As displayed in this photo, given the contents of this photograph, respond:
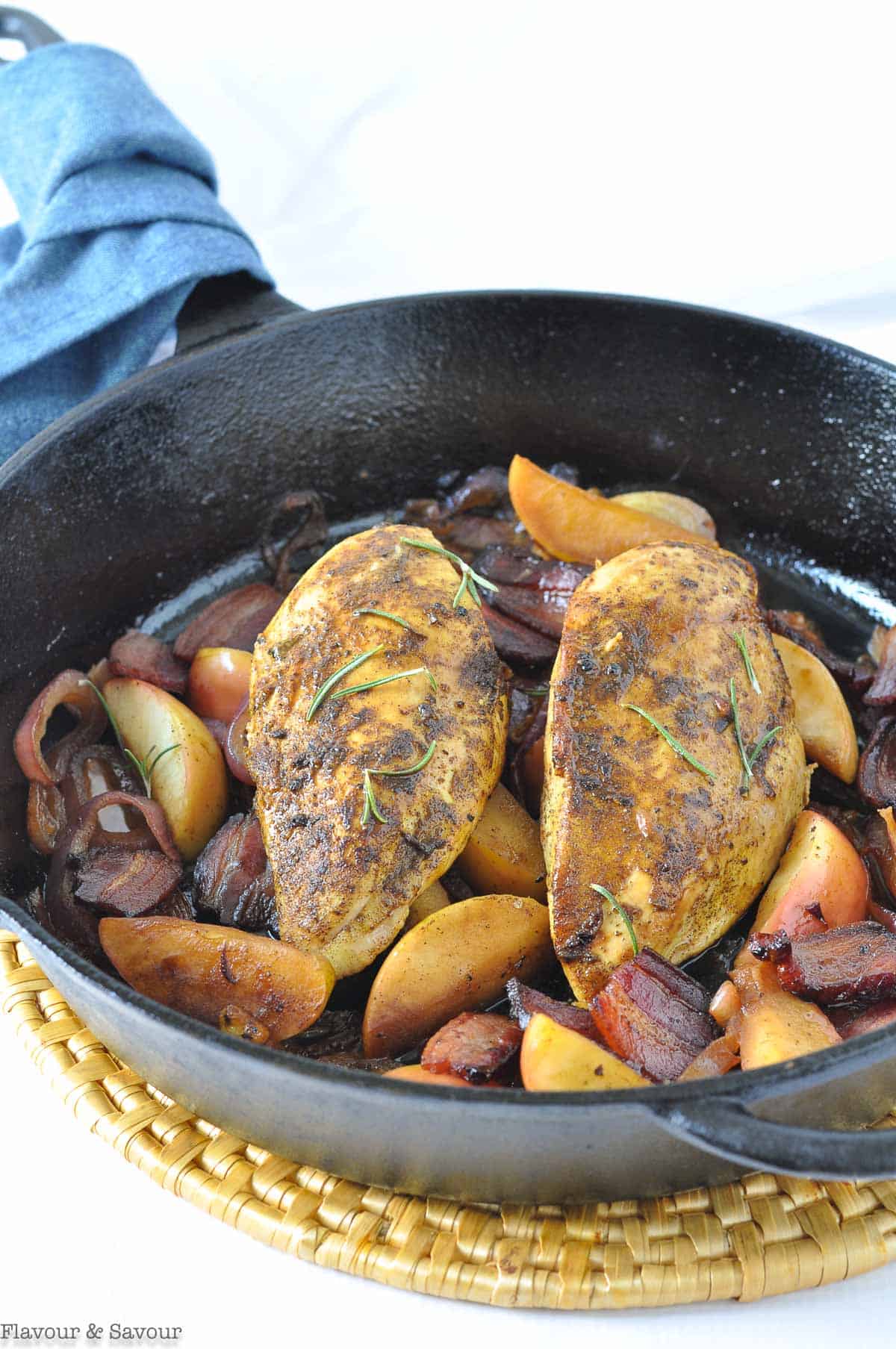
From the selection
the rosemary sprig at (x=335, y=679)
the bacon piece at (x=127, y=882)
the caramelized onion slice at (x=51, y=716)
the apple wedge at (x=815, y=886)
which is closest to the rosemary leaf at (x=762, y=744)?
the apple wedge at (x=815, y=886)

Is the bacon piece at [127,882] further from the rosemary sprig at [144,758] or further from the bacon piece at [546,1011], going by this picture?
the bacon piece at [546,1011]

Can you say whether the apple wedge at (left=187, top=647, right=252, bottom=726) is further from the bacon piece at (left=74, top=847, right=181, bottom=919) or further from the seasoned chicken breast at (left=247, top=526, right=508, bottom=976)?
the bacon piece at (left=74, top=847, right=181, bottom=919)

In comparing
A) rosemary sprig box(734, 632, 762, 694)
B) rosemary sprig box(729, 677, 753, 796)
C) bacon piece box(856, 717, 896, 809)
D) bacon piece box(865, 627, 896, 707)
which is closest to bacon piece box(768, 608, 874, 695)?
bacon piece box(865, 627, 896, 707)

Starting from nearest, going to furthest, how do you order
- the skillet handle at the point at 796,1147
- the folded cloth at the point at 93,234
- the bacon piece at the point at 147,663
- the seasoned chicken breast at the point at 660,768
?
1. the skillet handle at the point at 796,1147
2. the seasoned chicken breast at the point at 660,768
3. the bacon piece at the point at 147,663
4. the folded cloth at the point at 93,234

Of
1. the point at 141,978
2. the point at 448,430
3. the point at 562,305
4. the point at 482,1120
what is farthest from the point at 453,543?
the point at 482,1120

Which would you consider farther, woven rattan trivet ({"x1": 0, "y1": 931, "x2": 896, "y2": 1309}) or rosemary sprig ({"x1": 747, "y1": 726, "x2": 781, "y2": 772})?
rosemary sprig ({"x1": 747, "y1": 726, "x2": 781, "y2": 772})

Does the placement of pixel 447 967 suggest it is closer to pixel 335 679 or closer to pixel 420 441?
pixel 335 679

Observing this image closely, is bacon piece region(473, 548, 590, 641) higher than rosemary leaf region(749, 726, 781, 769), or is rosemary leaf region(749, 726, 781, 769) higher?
rosemary leaf region(749, 726, 781, 769)
